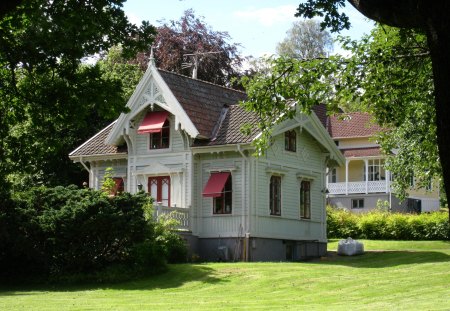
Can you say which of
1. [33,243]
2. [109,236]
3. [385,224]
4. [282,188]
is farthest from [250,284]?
[385,224]

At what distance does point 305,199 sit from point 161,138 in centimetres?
664

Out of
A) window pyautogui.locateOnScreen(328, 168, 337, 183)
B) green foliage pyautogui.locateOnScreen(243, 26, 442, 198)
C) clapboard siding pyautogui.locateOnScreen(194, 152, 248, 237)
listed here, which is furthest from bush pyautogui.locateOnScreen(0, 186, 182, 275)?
window pyautogui.locateOnScreen(328, 168, 337, 183)

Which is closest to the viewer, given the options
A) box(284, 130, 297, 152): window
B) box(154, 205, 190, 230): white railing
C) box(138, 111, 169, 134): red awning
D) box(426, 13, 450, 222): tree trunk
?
box(426, 13, 450, 222): tree trunk

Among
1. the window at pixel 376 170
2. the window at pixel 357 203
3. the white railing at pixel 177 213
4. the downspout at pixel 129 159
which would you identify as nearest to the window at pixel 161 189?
the downspout at pixel 129 159

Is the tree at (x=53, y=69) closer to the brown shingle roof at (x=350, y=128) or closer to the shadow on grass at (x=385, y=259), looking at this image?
the shadow on grass at (x=385, y=259)

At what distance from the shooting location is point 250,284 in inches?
1020

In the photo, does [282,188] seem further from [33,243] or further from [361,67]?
[361,67]

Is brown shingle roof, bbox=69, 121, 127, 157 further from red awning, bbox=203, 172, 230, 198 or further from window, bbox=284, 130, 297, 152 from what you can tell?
window, bbox=284, 130, 297, 152

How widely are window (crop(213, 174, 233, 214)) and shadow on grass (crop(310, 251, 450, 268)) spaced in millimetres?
3973

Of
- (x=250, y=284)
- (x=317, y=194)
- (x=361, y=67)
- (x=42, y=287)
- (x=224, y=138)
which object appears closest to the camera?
(x=361, y=67)

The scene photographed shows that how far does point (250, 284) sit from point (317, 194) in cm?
1290

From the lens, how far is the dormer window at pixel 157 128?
35094mm

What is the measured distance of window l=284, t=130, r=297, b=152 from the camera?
36.2 meters

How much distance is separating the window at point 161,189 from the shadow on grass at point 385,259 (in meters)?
6.51
